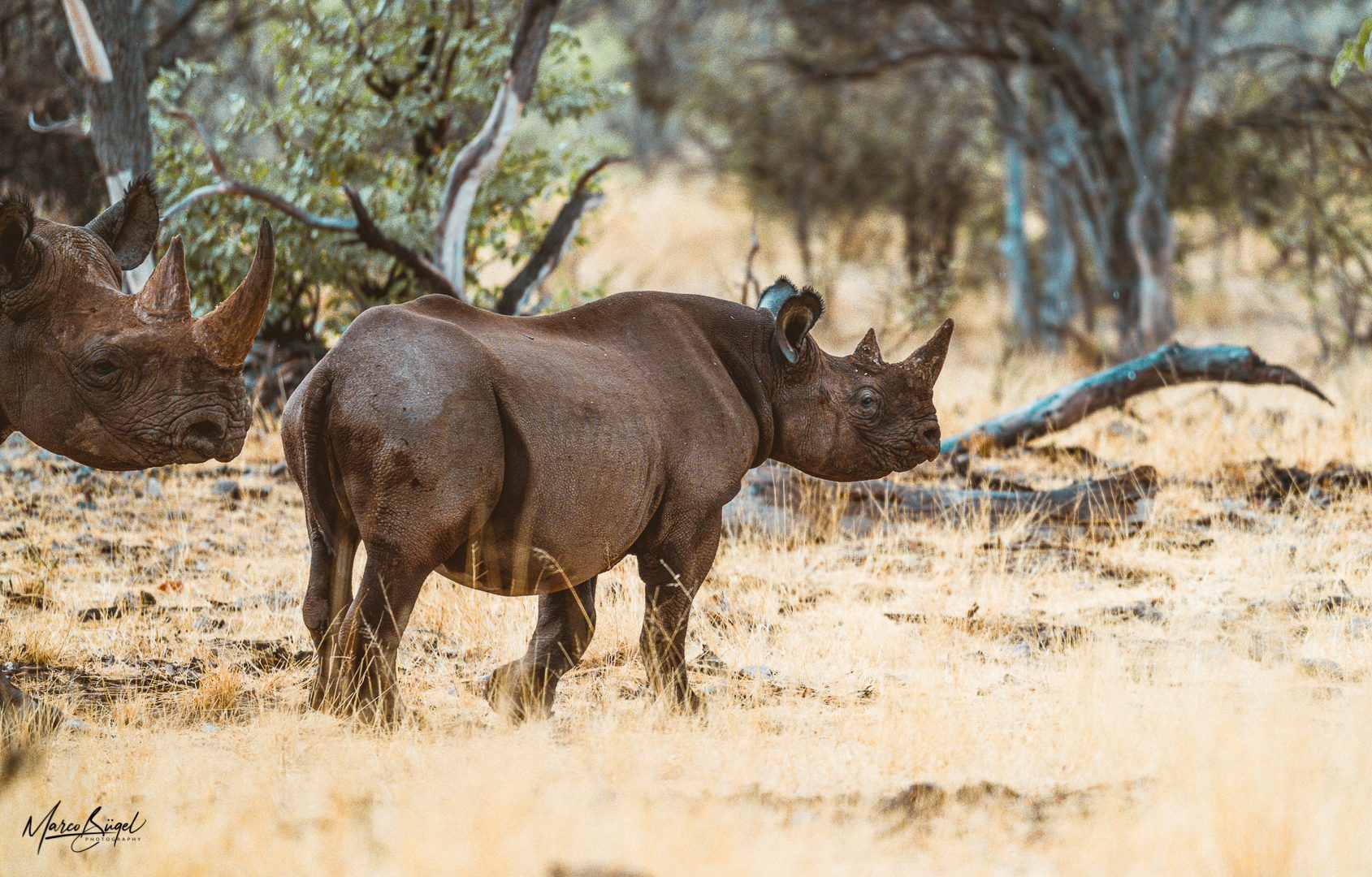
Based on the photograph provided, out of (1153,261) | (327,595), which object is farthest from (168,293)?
(1153,261)

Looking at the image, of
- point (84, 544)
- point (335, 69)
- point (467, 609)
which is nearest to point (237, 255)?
point (335, 69)

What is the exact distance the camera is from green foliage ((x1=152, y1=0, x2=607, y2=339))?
40.0 feet

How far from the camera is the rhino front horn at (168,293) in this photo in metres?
4.71

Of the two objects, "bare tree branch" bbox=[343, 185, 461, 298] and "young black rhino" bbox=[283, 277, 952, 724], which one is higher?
"bare tree branch" bbox=[343, 185, 461, 298]

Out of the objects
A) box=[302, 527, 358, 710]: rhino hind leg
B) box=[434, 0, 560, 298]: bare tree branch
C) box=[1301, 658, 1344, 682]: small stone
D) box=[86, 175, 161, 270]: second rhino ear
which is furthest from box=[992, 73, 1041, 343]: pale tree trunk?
box=[302, 527, 358, 710]: rhino hind leg

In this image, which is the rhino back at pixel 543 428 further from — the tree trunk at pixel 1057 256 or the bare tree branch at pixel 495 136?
the tree trunk at pixel 1057 256

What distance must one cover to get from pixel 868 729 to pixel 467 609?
2394 millimetres

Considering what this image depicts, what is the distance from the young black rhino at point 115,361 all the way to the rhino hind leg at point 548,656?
1.39 meters

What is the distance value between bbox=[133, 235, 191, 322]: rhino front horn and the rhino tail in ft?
1.55

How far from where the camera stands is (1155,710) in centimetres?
516

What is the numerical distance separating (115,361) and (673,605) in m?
2.17

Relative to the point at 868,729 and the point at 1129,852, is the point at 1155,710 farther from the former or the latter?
the point at 1129,852

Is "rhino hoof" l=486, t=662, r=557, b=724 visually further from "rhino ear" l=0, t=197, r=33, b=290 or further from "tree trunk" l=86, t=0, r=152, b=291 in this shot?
"tree trunk" l=86, t=0, r=152, b=291
